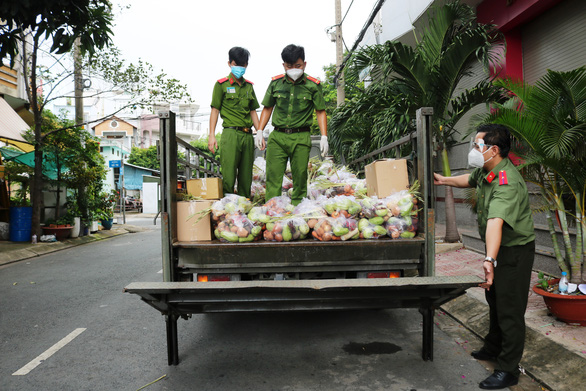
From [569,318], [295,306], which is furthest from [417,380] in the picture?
[569,318]

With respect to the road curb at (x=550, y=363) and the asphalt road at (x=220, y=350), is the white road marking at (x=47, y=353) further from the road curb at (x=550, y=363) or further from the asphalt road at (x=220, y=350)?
the road curb at (x=550, y=363)

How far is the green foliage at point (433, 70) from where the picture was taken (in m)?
7.10

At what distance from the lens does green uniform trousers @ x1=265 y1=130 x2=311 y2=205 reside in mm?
4547

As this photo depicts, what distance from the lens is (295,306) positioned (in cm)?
299

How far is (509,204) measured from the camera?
291 cm

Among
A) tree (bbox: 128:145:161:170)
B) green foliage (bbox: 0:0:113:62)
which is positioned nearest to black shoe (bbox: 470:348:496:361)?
green foliage (bbox: 0:0:113:62)

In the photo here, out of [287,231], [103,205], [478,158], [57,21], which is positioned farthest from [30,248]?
[478,158]

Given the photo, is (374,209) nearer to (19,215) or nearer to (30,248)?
(30,248)

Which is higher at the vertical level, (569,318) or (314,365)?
(569,318)

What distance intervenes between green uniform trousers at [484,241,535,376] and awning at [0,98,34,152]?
1131 cm

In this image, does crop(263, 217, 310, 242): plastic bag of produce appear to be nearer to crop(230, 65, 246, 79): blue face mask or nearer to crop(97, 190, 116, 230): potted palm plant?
crop(230, 65, 246, 79): blue face mask

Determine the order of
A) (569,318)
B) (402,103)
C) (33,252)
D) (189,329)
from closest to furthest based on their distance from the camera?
(569,318) < (189,329) < (402,103) < (33,252)

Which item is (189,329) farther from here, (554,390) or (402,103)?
(402,103)

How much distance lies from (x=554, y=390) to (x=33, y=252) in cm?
1056
